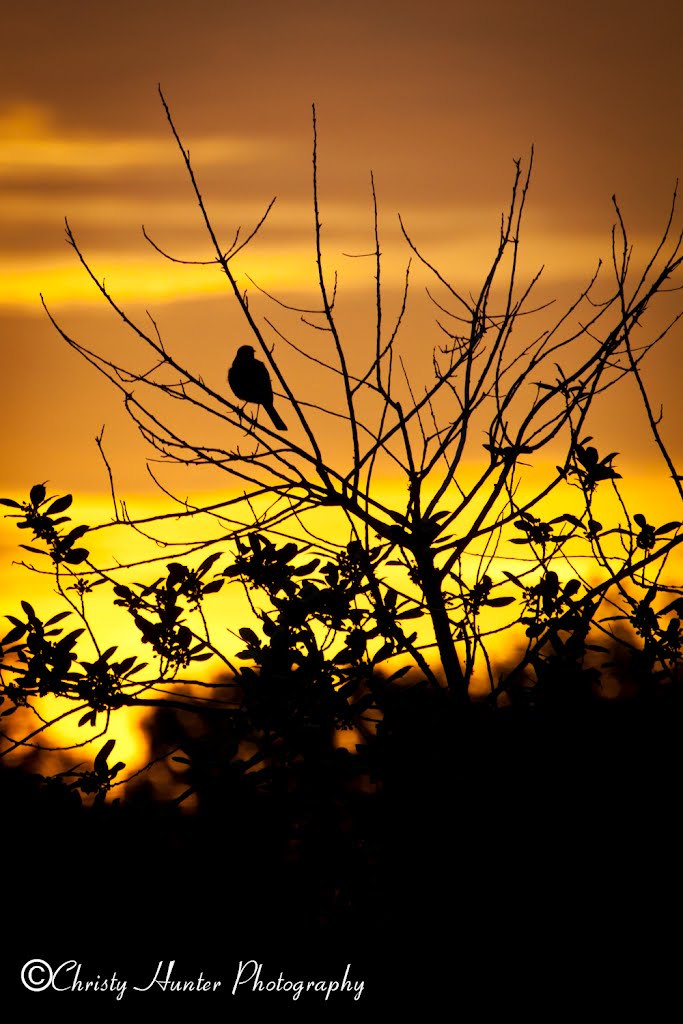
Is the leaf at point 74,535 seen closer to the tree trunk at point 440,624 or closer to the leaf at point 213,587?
the leaf at point 213,587

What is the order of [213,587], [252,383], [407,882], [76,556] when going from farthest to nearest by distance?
[252,383] → [76,556] → [213,587] → [407,882]

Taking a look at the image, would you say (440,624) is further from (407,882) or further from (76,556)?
(76,556)

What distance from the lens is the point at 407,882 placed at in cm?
315

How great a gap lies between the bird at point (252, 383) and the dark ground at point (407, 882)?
2135 millimetres

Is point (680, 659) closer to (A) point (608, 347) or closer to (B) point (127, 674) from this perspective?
(A) point (608, 347)

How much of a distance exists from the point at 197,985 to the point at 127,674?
1127 millimetres

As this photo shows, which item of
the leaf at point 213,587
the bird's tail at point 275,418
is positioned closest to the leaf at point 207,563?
the leaf at point 213,587

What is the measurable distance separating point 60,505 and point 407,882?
206 centimetres

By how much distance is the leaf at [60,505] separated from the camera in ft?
13.1

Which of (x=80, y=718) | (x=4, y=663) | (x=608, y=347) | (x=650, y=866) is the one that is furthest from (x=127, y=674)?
(x=608, y=347)

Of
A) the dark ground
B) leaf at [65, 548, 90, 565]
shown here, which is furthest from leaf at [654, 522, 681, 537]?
leaf at [65, 548, 90, 565]

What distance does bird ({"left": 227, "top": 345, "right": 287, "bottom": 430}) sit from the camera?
15.7ft

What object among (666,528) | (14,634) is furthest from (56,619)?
(666,528)

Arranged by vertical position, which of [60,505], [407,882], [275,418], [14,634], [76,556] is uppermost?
[275,418]
